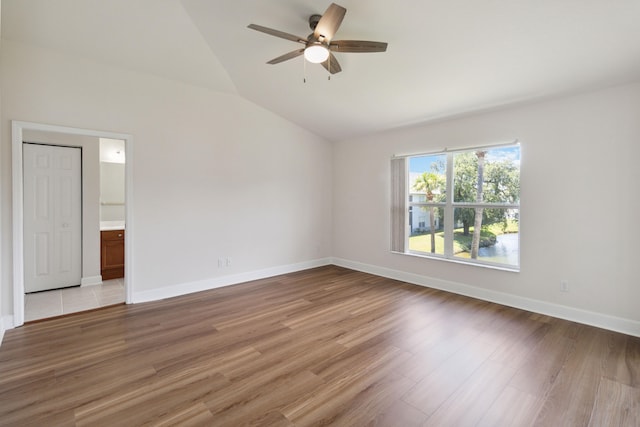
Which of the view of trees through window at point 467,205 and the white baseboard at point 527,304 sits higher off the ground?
the view of trees through window at point 467,205

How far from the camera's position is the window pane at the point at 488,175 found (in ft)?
12.6

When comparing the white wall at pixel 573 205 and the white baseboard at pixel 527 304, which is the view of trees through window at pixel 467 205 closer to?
the white wall at pixel 573 205

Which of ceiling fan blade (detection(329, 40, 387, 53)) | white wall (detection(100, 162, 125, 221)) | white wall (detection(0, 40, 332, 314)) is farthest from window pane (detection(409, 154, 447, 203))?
white wall (detection(100, 162, 125, 221))

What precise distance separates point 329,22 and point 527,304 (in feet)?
12.7

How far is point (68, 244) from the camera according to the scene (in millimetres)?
4516

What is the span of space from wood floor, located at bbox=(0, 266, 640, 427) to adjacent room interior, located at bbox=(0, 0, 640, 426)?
2 cm

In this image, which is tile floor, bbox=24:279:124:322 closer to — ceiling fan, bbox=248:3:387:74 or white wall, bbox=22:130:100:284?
white wall, bbox=22:130:100:284

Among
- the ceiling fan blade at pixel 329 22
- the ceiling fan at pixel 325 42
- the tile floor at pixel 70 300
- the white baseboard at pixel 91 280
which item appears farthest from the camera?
the white baseboard at pixel 91 280

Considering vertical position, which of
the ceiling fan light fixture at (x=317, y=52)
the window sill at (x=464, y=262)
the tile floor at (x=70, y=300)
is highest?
the ceiling fan light fixture at (x=317, y=52)

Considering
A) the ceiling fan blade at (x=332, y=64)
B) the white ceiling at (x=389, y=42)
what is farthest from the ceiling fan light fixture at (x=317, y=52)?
the white ceiling at (x=389, y=42)

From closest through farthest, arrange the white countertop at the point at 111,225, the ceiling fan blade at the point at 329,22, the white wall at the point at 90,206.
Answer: the ceiling fan blade at the point at 329,22 < the white wall at the point at 90,206 < the white countertop at the point at 111,225

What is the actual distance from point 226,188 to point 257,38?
2.25 meters

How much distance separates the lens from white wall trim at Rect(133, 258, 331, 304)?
13.0 ft

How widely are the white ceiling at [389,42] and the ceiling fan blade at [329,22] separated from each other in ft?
1.32
